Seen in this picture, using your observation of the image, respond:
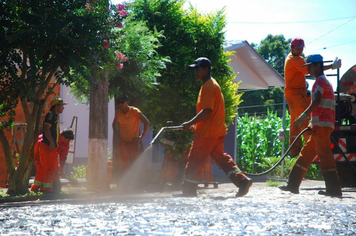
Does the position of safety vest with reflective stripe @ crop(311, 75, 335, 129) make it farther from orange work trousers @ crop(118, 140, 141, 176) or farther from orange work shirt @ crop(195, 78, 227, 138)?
orange work trousers @ crop(118, 140, 141, 176)

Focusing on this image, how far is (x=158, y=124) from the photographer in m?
12.4

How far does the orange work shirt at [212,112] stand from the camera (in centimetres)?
777

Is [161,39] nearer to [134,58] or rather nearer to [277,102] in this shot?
[134,58]

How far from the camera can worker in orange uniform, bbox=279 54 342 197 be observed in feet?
25.8

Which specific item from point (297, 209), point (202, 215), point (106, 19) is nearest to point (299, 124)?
point (297, 209)

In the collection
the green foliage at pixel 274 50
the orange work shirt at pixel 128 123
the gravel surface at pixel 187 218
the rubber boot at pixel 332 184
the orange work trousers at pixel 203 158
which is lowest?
the gravel surface at pixel 187 218

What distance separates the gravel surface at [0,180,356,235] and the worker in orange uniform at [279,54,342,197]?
116 cm

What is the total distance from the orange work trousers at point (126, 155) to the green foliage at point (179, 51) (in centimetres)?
145

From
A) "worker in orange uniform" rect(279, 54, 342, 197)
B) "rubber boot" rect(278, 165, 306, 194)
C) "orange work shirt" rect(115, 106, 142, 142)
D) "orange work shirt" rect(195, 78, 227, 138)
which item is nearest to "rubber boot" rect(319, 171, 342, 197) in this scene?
"worker in orange uniform" rect(279, 54, 342, 197)

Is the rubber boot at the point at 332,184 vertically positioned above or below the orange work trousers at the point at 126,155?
below

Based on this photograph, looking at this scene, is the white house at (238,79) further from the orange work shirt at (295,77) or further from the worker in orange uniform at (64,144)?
the orange work shirt at (295,77)

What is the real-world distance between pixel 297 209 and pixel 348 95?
5.35m

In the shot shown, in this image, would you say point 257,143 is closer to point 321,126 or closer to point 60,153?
point 60,153

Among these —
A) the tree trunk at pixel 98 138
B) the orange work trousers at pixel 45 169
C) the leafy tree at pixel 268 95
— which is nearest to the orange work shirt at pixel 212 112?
the tree trunk at pixel 98 138
